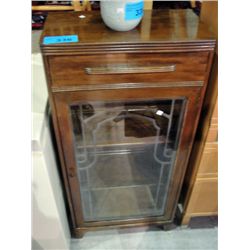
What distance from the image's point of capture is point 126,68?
27.7 inches

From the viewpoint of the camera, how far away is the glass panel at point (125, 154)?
0.87 metres

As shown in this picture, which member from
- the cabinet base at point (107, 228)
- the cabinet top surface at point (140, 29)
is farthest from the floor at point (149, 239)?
the cabinet top surface at point (140, 29)

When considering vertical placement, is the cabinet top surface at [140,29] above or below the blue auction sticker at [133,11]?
below

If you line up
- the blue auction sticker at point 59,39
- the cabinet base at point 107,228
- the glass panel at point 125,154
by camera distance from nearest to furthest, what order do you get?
the blue auction sticker at point 59,39, the glass panel at point 125,154, the cabinet base at point 107,228

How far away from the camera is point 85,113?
0.85 meters

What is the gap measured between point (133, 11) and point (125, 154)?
0.60 m

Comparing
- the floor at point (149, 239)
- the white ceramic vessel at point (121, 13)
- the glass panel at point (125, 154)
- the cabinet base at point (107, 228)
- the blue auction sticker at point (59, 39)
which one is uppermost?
the white ceramic vessel at point (121, 13)

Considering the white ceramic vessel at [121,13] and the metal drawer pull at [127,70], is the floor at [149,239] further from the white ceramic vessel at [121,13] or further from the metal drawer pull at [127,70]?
the white ceramic vessel at [121,13]

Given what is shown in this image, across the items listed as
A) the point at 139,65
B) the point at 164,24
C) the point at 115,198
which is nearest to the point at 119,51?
the point at 139,65

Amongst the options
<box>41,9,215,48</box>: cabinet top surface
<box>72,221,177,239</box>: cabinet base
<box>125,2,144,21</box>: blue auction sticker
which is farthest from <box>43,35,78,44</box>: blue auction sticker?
<box>72,221,177,239</box>: cabinet base

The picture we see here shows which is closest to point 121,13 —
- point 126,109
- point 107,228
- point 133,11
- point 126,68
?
point 133,11

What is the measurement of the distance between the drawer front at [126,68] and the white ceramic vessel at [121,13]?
0.28ft

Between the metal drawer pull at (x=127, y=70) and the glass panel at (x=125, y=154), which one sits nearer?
the metal drawer pull at (x=127, y=70)

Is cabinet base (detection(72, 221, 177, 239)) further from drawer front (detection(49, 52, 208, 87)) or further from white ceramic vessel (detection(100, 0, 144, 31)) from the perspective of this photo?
white ceramic vessel (detection(100, 0, 144, 31))
